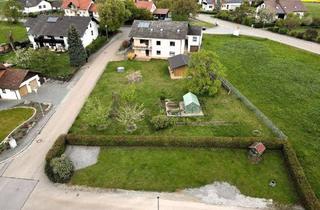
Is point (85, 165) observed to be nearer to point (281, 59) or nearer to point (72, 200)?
point (72, 200)

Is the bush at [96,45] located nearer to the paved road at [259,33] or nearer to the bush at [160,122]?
the paved road at [259,33]

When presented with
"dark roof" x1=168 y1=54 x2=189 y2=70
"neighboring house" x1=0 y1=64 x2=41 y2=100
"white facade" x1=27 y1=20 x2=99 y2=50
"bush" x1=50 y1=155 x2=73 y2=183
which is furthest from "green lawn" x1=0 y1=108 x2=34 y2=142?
"dark roof" x1=168 y1=54 x2=189 y2=70

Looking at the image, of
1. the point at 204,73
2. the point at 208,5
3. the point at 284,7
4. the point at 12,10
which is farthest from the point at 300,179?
the point at 12,10

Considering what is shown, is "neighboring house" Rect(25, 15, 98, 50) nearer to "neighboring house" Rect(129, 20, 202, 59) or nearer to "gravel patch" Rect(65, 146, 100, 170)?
"neighboring house" Rect(129, 20, 202, 59)

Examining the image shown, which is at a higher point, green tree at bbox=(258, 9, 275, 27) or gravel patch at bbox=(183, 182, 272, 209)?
green tree at bbox=(258, 9, 275, 27)

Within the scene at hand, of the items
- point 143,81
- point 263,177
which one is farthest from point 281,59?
point 263,177

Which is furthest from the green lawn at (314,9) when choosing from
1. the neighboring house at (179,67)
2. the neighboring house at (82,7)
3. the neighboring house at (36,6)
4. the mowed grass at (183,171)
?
the neighboring house at (36,6)
